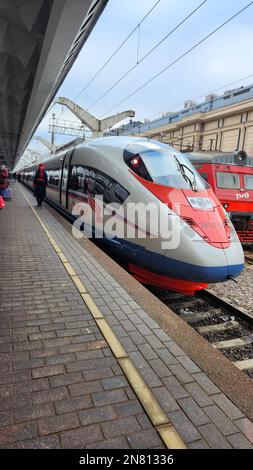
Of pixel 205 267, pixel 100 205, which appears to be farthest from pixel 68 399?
pixel 100 205

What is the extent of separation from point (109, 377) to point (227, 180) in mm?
9592

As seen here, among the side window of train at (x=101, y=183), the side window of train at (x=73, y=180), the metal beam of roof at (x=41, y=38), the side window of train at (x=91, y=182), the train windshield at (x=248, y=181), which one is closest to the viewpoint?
the metal beam of roof at (x=41, y=38)

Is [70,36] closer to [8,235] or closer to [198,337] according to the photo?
[8,235]

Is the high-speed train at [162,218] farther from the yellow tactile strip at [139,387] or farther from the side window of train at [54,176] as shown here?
the side window of train at [54,176]

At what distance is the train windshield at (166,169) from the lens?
5832 millimetres

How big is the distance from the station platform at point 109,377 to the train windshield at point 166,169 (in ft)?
7.43

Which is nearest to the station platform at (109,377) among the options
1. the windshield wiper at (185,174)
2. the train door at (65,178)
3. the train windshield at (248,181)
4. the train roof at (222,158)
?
the windshield wiper at (185,174)

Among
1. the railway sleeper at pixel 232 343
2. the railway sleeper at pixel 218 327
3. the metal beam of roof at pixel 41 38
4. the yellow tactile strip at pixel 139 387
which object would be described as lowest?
the railway sleeper at pixel 232 343

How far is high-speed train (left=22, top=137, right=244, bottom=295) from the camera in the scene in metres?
4.99

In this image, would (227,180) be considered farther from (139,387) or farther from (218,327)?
(139,387)

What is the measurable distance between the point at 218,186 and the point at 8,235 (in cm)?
684

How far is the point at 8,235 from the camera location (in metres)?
7.96

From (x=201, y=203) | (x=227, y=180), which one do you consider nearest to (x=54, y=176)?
(x=227, y=180)
